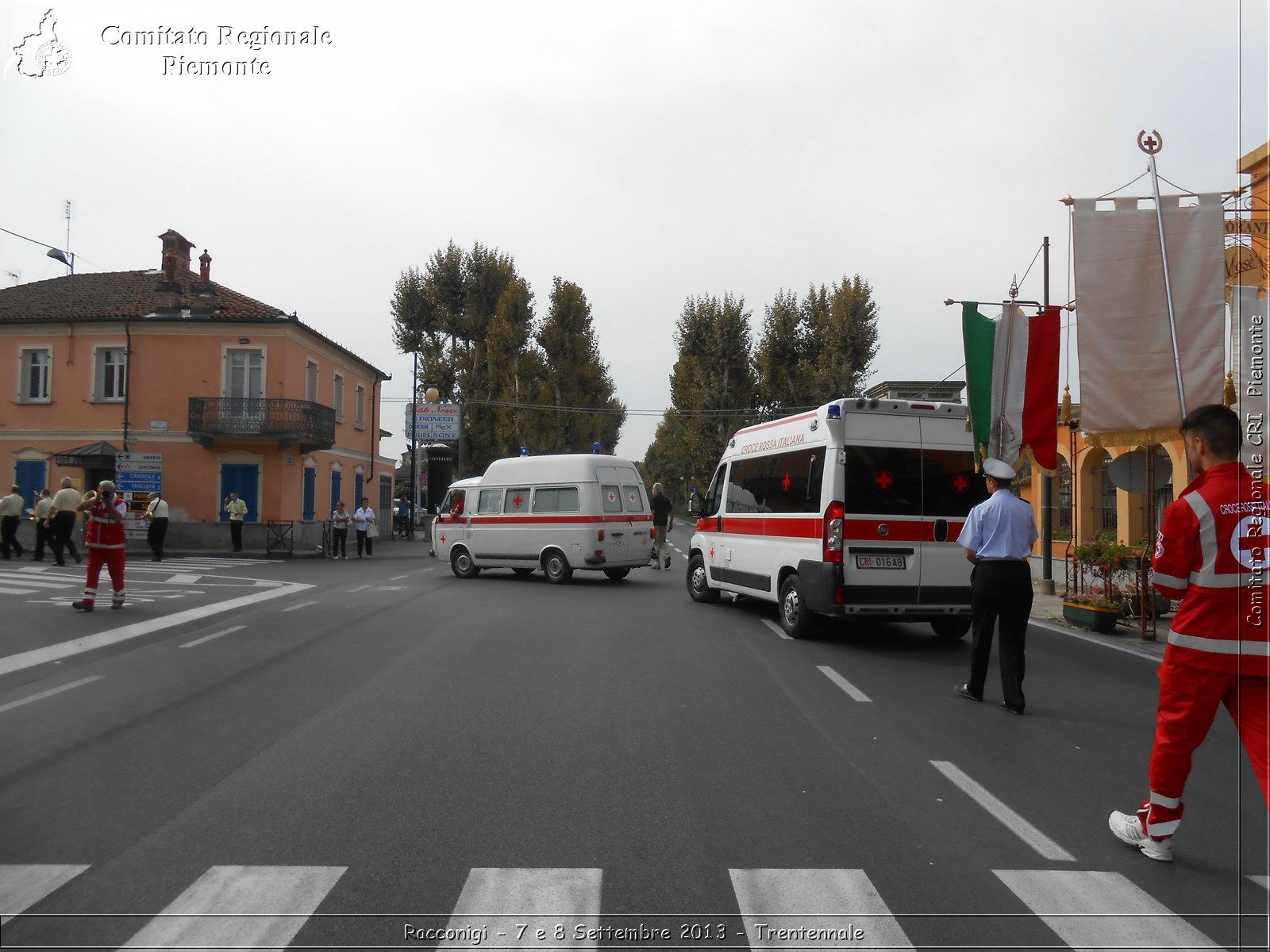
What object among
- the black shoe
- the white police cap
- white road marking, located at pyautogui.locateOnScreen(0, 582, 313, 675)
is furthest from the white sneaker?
white road marking, located at pyautogui.locateOnScreen(0, 582, 313, 675)

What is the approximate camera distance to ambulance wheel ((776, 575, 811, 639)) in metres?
10.7

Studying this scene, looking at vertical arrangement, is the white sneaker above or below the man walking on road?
below

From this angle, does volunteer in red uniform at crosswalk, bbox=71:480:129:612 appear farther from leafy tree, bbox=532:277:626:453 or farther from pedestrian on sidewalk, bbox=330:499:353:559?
leafy tree, bbox=532:277:626:453

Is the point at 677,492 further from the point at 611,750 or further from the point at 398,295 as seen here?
the point at 611,750

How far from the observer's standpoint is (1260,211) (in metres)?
11.1

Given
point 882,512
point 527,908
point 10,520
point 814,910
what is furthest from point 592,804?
point 10,520

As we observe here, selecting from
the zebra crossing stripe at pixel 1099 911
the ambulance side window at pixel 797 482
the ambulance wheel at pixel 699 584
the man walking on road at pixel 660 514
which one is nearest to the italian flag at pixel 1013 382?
the ambulance side window at pixel 797 482

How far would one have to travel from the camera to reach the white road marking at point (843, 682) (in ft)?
25.0

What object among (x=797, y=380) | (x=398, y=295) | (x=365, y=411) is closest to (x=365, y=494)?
(x=365, y=411)

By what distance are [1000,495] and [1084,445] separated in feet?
66.5

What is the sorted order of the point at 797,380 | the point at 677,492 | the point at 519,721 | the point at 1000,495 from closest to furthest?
1. the point at 519,721
2. the point at 1000,495
3. the point at 797,380
4. the point at 677,492

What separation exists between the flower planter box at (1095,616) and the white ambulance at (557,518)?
8074mm

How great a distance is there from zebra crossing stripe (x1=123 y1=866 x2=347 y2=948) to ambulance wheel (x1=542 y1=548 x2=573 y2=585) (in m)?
14.7

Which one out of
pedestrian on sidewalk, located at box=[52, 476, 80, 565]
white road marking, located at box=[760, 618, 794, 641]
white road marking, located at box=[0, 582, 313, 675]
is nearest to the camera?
white road marking, located at box=[0, 582, 313, 675]
